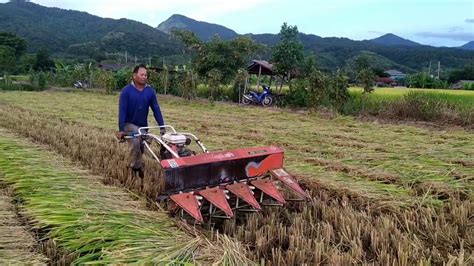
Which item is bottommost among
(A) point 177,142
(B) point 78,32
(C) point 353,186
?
(C) point 353,186

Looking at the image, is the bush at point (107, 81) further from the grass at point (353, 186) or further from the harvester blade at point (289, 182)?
the harvester blade at point (289, 182)

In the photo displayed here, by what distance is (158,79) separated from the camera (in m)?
22.2

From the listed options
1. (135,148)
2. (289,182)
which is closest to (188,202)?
(289,182)

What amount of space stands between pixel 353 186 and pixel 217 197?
1.71 metres

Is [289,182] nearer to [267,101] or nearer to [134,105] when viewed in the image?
[134,105]

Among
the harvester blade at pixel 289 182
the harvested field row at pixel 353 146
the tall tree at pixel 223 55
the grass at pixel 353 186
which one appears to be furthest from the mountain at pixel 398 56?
the harvester blade at pixel 289 182

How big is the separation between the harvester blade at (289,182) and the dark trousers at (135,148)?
1510 mm

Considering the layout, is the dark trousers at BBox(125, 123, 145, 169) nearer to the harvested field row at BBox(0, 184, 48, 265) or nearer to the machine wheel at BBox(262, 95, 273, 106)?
the harvested field row at BBox(0, 184, 48, 265)

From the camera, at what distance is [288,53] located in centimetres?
1655

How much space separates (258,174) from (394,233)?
4.45 feet

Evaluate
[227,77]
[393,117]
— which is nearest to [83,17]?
[227,77]

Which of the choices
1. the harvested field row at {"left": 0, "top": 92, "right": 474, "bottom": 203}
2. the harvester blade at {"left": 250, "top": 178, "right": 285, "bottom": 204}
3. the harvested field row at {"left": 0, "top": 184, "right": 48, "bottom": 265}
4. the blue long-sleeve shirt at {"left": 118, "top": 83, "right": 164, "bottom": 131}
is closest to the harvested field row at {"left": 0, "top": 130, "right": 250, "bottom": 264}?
the harvested field row at {"left": 0, "top": 184, "right": 48, "bottom": 265}

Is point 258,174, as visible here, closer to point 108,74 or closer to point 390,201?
point 390,201

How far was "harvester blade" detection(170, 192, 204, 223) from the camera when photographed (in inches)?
139
